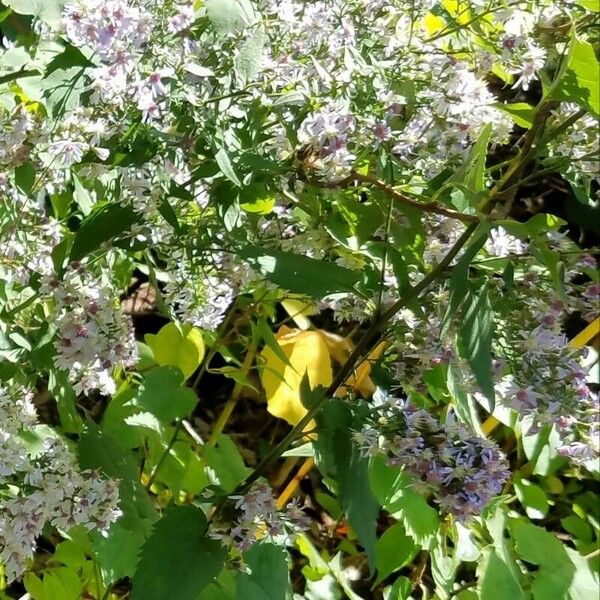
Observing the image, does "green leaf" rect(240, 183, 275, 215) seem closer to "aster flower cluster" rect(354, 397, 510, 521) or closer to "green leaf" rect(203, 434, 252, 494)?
"aster flower cluster" rect(354, 397, 510, 521)

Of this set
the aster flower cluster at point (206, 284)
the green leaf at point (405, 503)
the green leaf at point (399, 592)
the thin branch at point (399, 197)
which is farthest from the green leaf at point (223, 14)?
the green leaf at point (399, 592)

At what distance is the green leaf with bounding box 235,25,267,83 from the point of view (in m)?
0.57

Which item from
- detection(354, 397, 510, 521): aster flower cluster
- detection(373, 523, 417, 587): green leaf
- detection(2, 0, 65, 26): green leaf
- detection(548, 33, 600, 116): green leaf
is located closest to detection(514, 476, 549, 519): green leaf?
detection(373, 523, 417, 587): green leaf

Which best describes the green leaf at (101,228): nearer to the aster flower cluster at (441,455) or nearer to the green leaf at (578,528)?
the aster flower cluster at (441,455)

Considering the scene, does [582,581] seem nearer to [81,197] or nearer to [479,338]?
[479,338]

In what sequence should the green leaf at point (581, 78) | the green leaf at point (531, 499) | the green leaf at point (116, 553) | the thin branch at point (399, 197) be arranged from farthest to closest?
the green leaf at point (531, 499) → the green leaf at point (116, 553) → the thin branch at point (399, 197) → the green leaf at point (581, 78)

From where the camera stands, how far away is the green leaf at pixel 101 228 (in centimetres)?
67

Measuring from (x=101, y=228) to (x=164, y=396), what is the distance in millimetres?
248

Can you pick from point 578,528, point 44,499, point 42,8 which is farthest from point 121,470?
point 578,528

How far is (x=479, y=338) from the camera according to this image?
0.59m

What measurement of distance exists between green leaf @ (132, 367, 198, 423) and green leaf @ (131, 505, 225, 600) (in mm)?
154

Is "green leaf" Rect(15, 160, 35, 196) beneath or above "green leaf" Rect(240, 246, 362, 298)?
above

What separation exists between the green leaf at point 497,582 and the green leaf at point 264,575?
0.85 feet

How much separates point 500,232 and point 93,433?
1.35ft
